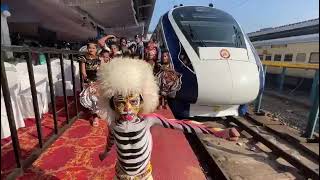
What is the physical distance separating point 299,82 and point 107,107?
11222mm

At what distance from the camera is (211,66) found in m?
5.03

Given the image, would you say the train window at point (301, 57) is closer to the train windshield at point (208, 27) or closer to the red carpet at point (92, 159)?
the train windshield at point (208, 27)

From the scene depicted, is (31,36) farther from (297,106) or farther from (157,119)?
(157,119)

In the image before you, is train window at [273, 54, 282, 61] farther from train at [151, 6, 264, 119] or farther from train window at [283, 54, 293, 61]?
train at [151, 6, 264, 119]

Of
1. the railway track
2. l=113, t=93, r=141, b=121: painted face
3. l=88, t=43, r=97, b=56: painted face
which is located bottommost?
the railway track

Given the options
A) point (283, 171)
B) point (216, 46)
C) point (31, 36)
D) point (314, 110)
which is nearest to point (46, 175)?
point (314, 110)

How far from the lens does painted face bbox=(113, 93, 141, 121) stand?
1.61 m

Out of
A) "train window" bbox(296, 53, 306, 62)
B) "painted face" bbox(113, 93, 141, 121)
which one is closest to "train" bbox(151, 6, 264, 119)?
"painted face" bbox(113, 93, 141, 121)

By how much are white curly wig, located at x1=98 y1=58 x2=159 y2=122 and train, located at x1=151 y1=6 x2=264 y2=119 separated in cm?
331

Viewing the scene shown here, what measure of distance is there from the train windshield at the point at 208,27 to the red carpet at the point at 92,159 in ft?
8.32

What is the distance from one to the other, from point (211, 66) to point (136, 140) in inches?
141

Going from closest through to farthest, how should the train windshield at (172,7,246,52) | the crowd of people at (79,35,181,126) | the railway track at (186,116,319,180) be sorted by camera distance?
the crowd of people at (79,35,181,126)
the railway track at (186,116,319,180)
the train windshield at (172,7,246,52)

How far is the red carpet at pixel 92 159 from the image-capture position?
264 cm

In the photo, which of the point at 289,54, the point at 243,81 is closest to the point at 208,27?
the point at 243,81
